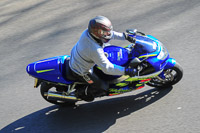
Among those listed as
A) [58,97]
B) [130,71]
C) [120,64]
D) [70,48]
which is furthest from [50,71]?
[70,48]

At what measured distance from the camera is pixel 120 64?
576 cm

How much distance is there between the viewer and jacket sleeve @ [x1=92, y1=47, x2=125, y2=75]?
5.25 metres

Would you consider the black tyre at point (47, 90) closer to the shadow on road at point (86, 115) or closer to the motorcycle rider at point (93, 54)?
the shadow on road at point (86, 115)

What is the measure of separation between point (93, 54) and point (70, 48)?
128 inches

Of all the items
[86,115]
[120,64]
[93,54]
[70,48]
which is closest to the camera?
[93,54]

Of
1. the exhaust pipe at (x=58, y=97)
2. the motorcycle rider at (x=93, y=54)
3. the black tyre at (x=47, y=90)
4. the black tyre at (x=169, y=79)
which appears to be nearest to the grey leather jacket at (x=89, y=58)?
the motorcycle rider at (x=93, y=54)

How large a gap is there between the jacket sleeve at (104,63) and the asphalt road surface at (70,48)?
0.94 meters

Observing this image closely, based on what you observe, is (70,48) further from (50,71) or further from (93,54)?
(93,54)

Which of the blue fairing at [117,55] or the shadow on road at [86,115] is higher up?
the blue fairing at [117,55]

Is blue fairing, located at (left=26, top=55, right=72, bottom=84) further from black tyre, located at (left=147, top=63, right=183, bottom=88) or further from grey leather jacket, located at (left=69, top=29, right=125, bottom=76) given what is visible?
black tyre, located at (left=147, top=63, right=183, bottom=88)

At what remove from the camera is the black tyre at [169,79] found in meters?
6.16

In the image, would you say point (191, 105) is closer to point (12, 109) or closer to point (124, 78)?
point (124, 78)

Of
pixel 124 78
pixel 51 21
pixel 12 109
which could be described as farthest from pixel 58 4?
pixel 124 78

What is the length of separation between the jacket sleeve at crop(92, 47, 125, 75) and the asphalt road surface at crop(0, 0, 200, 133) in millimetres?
942
